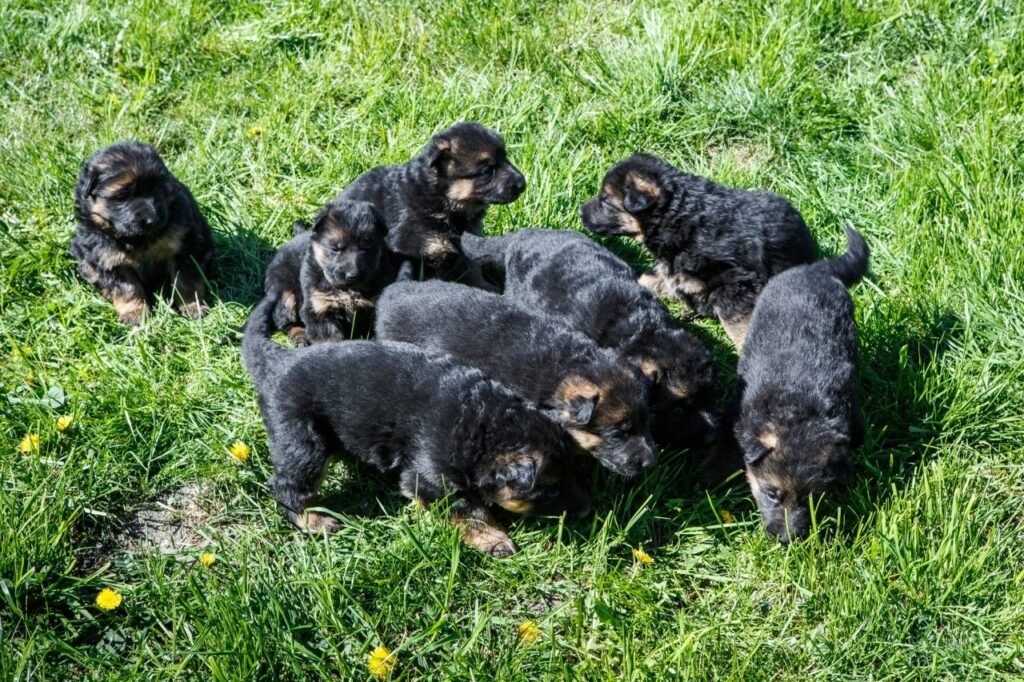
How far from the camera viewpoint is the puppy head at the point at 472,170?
6.16 metres

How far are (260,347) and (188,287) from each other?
4.26ft

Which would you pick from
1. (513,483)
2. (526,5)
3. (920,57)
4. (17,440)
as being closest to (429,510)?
(513,483)

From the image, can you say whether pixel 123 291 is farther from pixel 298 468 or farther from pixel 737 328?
pixel 737 328

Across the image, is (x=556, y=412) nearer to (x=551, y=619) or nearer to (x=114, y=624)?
(x=551, y=619)

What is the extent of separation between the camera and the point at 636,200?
609cm

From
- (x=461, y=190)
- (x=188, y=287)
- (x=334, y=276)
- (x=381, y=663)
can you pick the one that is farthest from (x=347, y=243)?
(x=381, y=663)

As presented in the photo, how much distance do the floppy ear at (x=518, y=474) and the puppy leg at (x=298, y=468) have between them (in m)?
0.91

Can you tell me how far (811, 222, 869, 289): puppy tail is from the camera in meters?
5.48

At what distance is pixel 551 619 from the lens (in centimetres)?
442

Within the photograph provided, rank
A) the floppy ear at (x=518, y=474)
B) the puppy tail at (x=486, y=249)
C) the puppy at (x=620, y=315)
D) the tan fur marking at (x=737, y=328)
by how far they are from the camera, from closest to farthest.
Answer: the floppy ear at (x=518, y=474) → the puppy at (x=620, y=315) → the tan fur marking at (x=737, y=328) → the puppy tail at (x=486, y=249)

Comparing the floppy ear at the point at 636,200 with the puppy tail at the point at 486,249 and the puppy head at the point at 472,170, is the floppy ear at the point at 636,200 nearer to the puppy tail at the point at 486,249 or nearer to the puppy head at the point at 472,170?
the puppy head at the point at 472,170

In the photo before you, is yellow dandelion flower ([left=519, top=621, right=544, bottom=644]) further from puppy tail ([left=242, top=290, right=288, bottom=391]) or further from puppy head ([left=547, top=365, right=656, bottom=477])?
puppy tail ([left=242, top=290, right=288, bottom=391])

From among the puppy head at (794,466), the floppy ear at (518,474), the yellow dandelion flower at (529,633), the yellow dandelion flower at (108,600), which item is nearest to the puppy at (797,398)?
the puppy head at (794,466)

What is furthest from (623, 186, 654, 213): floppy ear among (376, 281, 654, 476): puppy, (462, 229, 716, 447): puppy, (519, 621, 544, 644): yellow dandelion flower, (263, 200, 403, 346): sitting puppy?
(519, 621, 544, 644): yellow dandelion flower
